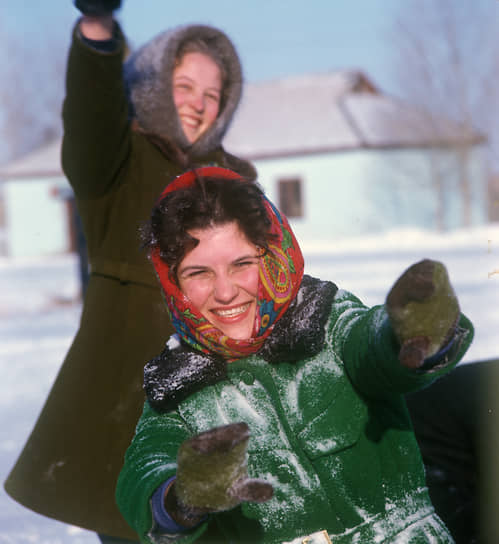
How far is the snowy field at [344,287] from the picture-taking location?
2016 mm

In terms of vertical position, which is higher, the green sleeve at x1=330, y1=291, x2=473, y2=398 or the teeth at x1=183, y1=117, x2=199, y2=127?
the teeth at x1=183, y1=117, x2=199, y2=127

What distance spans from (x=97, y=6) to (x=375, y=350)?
75 cm

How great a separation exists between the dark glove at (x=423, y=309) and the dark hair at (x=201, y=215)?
334mm

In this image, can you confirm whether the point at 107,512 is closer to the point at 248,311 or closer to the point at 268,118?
the point at 248,311

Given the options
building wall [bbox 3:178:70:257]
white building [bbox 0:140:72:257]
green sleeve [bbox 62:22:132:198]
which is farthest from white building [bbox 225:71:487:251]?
building wall [bbox 3:178:70:257]

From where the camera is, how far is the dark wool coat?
1.46 metres

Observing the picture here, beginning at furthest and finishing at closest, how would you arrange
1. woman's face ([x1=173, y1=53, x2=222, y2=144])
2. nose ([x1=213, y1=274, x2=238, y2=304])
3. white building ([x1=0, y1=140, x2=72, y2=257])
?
white building ([x1=0, y1=140, x2=72, y2=257]), woman's face ([x1=173, y1=53, x2=222, y2=144]), nose ([x1=213, y1=274, x2=238, y2=304])

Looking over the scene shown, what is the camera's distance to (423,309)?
0.85 m

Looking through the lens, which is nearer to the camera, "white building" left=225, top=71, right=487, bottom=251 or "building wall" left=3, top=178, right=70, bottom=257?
"white building" left=225, top=71, right=487, bottom=251

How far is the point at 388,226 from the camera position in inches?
137

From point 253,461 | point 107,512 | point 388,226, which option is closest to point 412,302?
point 253,461

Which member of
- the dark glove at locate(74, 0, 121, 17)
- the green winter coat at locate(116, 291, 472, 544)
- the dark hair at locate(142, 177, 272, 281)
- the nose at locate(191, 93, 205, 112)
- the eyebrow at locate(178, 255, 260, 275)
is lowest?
the green winter coat at locate(116, 291, 472, 544)

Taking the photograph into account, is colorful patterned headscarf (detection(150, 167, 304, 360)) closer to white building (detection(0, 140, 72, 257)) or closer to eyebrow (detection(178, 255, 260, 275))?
eyebrow (detection(178, 255, 260, 275))

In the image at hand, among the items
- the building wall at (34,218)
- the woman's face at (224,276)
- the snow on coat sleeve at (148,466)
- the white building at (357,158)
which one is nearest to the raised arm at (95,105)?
the white building at (357,158)
